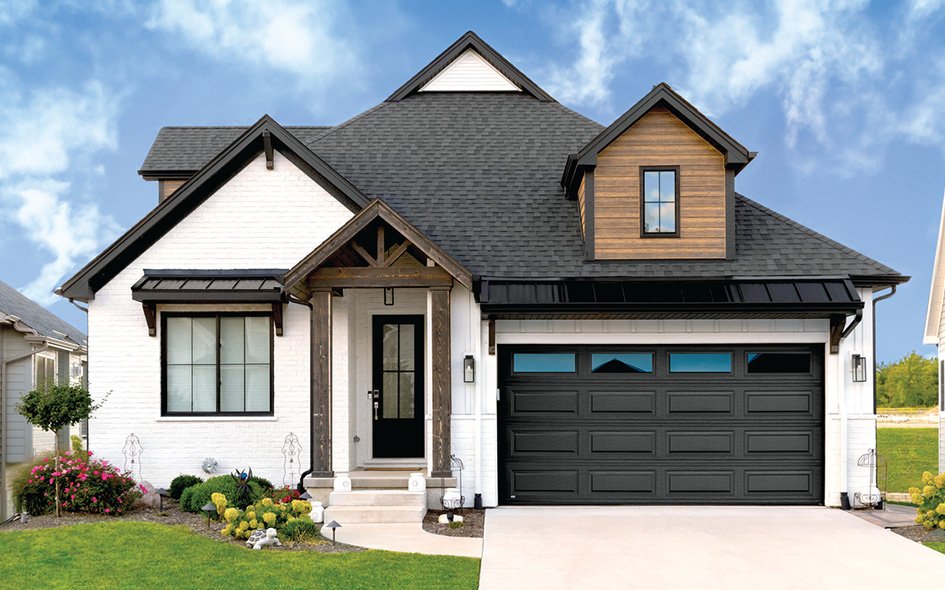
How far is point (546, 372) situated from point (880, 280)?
5.09 meters

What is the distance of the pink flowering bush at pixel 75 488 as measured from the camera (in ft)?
33.4

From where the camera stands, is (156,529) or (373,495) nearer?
(156,529)

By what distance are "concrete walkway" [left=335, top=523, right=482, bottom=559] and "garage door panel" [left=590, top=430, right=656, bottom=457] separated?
2912mm

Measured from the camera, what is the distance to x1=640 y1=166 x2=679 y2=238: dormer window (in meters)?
11.5

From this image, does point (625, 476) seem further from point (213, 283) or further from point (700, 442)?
point (213, 283)

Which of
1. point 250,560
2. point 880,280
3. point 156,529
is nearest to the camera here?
point 250,560

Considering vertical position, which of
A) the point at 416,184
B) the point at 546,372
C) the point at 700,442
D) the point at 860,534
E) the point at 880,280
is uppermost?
the point at 416,184

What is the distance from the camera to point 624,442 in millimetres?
11148

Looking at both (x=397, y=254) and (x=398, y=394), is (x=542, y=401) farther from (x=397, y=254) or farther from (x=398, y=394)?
(x=397, y=254)

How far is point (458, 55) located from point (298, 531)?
388 inches

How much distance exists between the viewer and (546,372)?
1122cm

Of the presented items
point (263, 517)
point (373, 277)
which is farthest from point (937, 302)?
point (263, 517)

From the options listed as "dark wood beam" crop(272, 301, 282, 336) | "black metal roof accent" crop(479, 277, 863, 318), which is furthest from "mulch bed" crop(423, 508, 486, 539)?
"dark wood beam" crop(272, 301, 282, 336)

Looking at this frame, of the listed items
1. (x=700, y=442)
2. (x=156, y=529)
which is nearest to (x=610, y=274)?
(x=700, y=442)
